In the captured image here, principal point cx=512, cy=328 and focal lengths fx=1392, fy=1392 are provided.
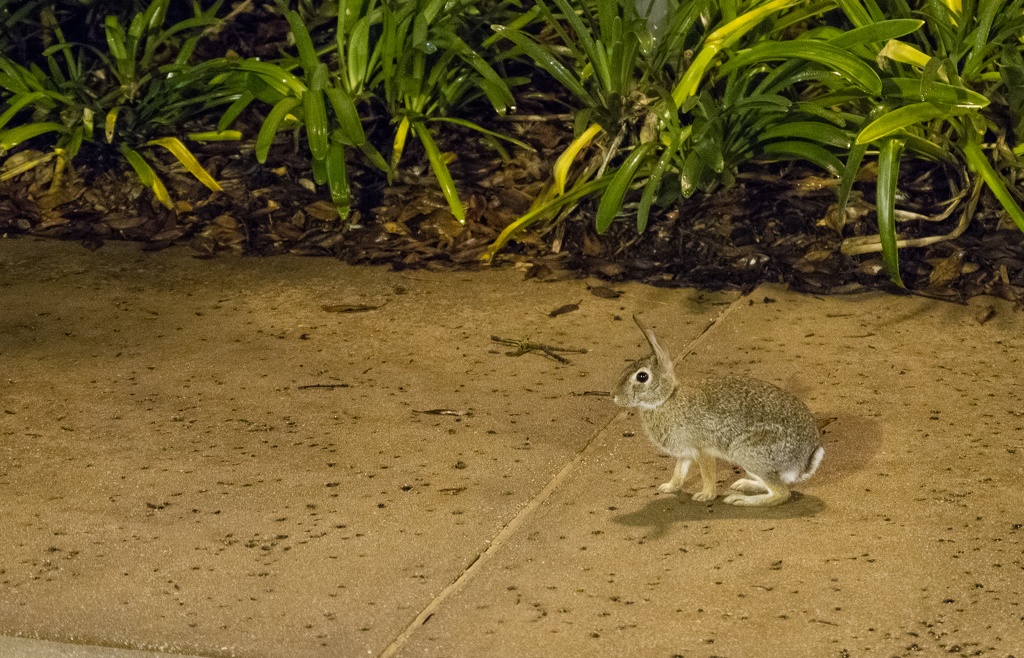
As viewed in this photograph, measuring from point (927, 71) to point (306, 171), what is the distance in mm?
3331

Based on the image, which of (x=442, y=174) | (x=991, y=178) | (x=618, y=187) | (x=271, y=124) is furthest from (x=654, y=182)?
(x=271, y=124)

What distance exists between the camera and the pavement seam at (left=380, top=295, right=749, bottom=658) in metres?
3.62

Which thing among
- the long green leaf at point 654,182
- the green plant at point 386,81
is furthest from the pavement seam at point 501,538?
the green plant at point 386,81

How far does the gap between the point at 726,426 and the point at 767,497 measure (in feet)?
0.86

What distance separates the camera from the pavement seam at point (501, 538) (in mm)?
3629

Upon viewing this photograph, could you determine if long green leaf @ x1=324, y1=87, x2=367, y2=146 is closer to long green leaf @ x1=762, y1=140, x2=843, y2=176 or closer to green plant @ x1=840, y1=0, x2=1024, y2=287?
long green leaf @ x1=762, y1=140, x2=843, y2=176

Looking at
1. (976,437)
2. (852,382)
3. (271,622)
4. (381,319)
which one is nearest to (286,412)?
(381,319)

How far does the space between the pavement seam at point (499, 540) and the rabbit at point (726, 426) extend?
339 millimetres

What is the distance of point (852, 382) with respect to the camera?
5.29 m

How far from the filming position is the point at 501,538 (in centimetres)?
416

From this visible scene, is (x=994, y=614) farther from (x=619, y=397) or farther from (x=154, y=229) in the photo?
(x=154, y=229)

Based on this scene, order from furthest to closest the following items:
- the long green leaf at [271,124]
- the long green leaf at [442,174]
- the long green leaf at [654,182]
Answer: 1. the long green leaf at [442,174]
2. the long green leaf at [271,124]
3. the long green leaf at [654,182]

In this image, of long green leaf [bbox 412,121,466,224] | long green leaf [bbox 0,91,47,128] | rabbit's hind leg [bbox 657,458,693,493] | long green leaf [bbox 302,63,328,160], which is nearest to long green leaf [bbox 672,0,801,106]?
long green leaf [bbox 412,121,466,224]

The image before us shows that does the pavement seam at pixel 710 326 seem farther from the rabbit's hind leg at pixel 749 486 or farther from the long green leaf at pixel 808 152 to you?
the rabbit's hind leg at pixel 749 486
